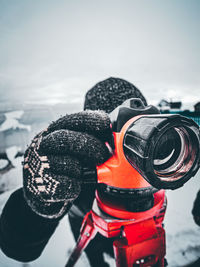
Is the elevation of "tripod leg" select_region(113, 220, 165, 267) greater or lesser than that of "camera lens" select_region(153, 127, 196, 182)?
lesser

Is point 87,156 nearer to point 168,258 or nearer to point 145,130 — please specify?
point 145,130

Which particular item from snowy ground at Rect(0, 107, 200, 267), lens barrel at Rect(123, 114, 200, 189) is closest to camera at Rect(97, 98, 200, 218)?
lens barrel at Rect(123, 114, 200, 189)

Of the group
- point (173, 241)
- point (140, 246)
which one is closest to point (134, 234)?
point (140, 246)

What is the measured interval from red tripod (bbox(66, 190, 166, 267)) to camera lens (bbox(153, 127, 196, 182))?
0.11m

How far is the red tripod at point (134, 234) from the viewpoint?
25 cm

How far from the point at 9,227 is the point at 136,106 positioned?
0.38m

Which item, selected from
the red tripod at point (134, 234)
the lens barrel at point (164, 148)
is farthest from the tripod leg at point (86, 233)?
the lens barrel at point (164, 148)

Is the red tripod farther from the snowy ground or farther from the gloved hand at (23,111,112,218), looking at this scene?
the snowy ground

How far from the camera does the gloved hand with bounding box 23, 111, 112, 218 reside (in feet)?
0.86

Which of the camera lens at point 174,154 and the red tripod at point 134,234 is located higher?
the camera lens at point 174,154

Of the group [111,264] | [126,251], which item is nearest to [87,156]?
[126,251]

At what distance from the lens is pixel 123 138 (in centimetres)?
24

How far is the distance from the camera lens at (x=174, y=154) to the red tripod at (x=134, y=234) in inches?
4.2

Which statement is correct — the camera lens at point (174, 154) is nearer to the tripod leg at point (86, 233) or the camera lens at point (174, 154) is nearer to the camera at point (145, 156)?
the camera at point (145, 156)
